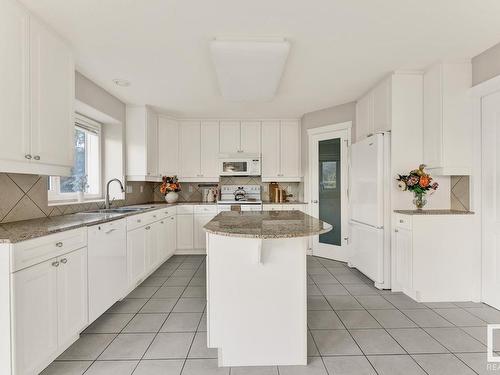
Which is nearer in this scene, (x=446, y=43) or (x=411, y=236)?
(x=446, y=43)

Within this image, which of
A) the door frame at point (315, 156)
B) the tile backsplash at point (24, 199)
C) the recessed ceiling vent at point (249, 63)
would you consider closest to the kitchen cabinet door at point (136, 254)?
the tile backsplash at point (24, 199)

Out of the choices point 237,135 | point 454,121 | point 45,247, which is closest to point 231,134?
point 237,135

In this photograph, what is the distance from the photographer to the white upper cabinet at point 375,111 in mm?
2912

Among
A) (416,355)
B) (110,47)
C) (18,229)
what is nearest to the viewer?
(18,229)

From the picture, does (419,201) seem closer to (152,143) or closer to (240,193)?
(240,193)

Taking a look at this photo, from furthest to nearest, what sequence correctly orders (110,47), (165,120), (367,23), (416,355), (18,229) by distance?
(165,120) < (110,47) < (367,23) < (416,355) < (18,229)

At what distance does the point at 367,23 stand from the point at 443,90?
128 centimetres

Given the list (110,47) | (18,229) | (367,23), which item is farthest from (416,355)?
(110,47)

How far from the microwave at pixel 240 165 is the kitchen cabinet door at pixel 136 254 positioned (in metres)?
1.85

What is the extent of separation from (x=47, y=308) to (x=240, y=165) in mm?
3346

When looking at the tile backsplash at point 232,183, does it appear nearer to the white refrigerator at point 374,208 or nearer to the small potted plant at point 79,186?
the white refrigerator at point 374,208

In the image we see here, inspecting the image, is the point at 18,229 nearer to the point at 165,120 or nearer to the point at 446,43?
the point at 165,120

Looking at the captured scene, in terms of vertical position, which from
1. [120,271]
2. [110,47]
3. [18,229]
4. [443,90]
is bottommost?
[120,271]

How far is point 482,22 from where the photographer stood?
2.00 meters
